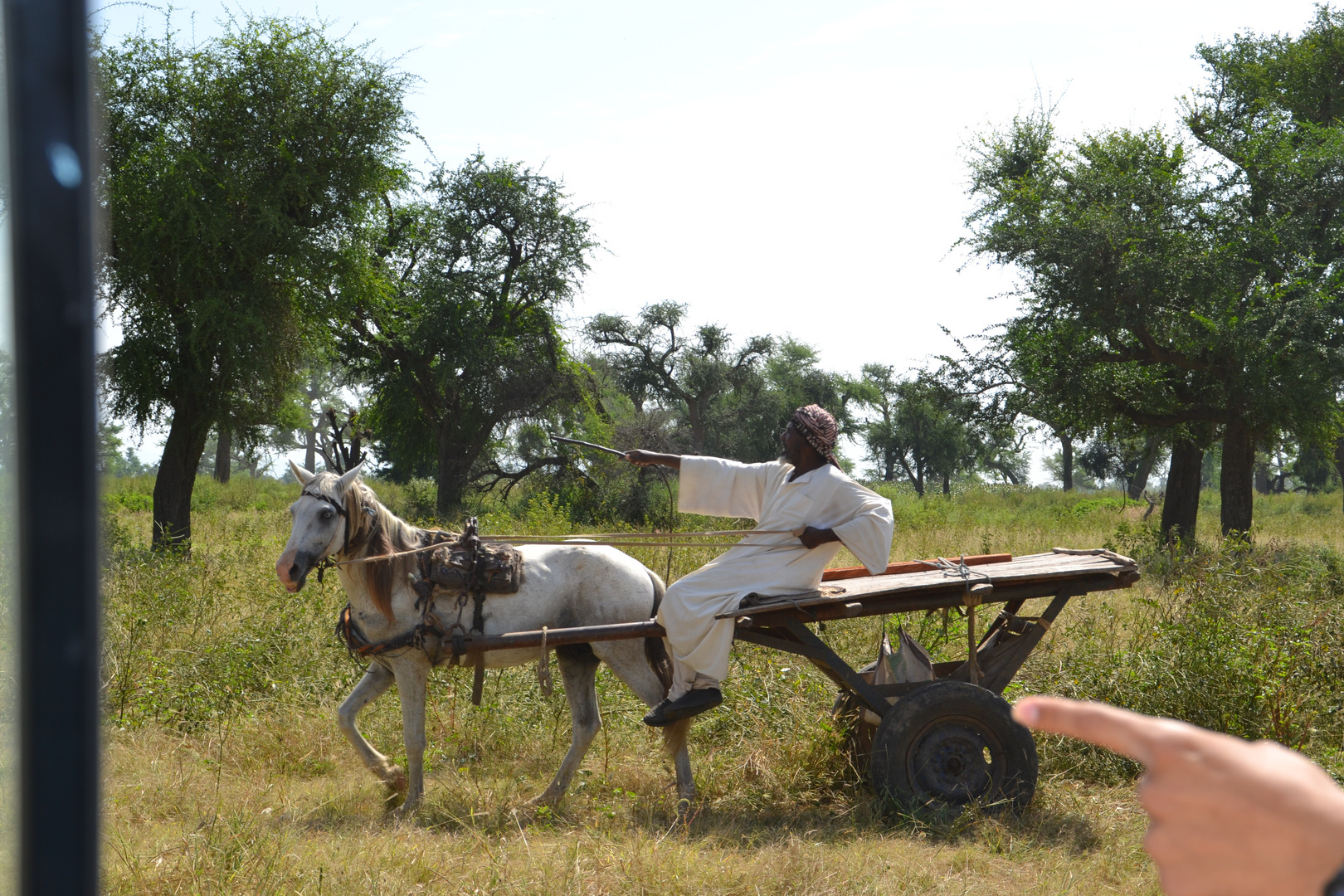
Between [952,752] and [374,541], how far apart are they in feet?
11.9

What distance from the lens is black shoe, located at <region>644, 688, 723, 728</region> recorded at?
5.91m

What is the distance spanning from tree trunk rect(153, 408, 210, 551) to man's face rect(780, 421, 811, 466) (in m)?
11.3

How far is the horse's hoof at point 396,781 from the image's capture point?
6.13 metres

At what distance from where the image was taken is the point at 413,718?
6156mm

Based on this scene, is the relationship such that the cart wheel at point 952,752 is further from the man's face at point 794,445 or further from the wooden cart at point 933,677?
the man's face at point 794,445

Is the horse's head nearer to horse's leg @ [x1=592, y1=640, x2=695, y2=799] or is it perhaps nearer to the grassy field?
the grassy field

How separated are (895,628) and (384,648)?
4624mm

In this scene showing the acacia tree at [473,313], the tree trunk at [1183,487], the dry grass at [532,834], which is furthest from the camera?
the acacia tree at [473,313]

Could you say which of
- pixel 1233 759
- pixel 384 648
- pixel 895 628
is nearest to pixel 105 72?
pixel 384 648

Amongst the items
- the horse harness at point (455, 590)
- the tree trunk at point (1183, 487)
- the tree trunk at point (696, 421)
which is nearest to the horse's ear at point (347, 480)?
the horse harness at point (455, 590)

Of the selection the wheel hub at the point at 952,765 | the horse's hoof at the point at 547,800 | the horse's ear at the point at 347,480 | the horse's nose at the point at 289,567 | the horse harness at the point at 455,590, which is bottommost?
the horse's hoof at the point at 547,800

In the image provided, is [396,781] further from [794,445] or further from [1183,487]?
[1183,487]

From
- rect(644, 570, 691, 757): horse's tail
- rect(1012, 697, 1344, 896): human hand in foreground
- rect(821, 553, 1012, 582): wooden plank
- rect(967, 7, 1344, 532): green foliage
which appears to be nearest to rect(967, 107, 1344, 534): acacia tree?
rect(967, 7, 1344, 532): green foliage

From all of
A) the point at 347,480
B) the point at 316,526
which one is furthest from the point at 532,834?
the point at 347,480
